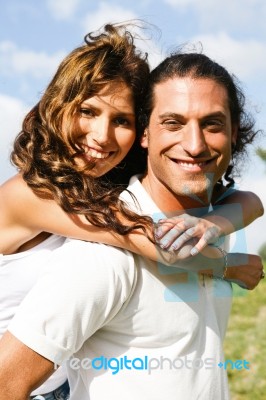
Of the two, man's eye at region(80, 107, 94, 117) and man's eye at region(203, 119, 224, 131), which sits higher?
man's eye at region(80, 107, 94, 117)

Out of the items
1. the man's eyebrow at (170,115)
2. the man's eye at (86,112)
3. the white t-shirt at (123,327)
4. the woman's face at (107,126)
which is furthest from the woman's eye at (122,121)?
the white t-shirt at (123,327)

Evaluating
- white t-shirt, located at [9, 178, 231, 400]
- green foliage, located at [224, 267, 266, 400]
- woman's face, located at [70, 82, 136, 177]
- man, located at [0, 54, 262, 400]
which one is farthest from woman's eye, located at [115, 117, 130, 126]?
green foliage, located at [224, 267, 266, 400]

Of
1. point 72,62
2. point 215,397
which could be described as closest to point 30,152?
point 72,62

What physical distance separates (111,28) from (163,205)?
1013 mm

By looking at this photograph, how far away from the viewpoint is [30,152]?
8.85 ft

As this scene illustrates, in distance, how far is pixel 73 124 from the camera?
2.69 meters

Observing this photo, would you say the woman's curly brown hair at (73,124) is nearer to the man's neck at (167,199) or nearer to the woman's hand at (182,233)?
the man's neck at (167,199)

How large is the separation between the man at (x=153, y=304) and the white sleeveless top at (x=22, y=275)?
478 millimetres

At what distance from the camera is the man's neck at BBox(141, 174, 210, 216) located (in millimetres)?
2305

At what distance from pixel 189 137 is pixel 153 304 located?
0.61 meters

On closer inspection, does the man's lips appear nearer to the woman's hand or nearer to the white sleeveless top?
the woman's hand

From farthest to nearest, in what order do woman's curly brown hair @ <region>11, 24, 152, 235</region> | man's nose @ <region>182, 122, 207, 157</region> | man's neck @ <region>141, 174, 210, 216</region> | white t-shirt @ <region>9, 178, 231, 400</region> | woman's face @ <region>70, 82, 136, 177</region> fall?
1. woman's face @ <region>70, 82, 136, 177</region>
2. woman's curly brown hair @ <region>11, 24, 152, 235</region>
3. man's neck @ <region>141, 174, 210, 216</region>
4. man's nose @ <region>182, 122, 207, 157</region>
5. white t-shirt @ <region>9, 178, 231, 400</region>

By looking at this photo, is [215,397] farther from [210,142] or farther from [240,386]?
[240,386]

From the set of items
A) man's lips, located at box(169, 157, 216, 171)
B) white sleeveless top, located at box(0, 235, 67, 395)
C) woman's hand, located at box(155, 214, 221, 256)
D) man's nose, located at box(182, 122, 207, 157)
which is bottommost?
white sleeveless top, located at box(0, 235, 67, 395)
